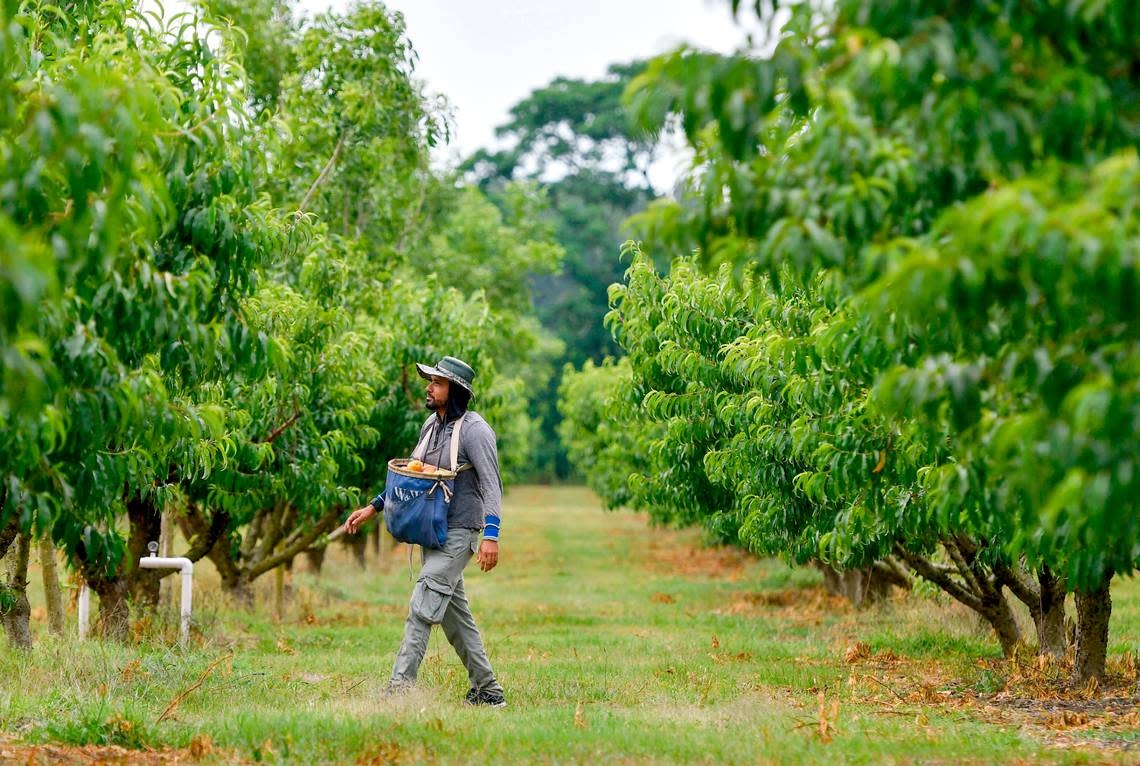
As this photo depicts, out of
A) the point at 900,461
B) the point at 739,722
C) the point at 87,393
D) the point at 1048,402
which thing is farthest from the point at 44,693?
the point at 1048,402

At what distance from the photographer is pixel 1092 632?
9.07 meters

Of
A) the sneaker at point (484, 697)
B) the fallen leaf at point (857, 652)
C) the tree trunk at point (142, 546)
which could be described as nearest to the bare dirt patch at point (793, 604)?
the fallen leaf at point (857, 652)

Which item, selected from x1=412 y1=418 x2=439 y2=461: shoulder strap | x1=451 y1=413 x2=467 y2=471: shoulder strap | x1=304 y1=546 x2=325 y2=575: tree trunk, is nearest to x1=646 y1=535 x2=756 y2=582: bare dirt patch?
x1=304 y1=546 x2=325 y2=575: tree trunk

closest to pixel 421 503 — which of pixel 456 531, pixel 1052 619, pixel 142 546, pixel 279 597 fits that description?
pixel 456 531

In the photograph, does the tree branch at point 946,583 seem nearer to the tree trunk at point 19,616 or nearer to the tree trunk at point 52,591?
the tree trunk at point 19,616

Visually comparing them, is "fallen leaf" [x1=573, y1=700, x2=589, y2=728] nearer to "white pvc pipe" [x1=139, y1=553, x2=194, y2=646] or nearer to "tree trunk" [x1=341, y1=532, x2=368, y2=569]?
"white pvc pipe" [x1=139, y1=553, x2=194, y2=646]

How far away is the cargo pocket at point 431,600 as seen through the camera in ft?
26.1

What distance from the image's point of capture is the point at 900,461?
24.4ft

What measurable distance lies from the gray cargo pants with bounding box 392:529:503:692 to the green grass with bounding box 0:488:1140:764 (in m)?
0.25

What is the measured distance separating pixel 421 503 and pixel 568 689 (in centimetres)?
208

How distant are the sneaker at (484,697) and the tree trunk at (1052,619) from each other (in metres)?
4.75

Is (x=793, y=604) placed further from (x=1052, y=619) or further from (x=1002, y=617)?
(x=1052, y=619)

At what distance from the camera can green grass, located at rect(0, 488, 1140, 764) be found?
654 cm

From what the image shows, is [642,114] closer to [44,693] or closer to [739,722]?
[739,722]
